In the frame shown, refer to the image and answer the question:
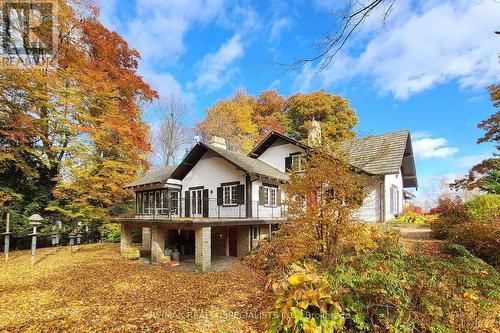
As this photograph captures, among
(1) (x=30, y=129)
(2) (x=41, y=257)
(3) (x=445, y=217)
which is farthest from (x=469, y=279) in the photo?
(1) (x=30, y=129)

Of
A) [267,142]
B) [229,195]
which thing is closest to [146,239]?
[229,195]

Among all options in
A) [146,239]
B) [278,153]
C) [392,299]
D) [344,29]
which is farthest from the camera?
[278,153]

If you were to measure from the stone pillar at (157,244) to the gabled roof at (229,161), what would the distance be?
472cm

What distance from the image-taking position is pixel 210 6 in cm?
804

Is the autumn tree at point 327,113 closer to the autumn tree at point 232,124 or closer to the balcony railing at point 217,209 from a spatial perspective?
the autumn tree at point 232,124

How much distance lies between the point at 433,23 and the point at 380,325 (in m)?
5.25

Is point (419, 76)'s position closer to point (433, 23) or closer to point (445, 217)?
point (433, 23)

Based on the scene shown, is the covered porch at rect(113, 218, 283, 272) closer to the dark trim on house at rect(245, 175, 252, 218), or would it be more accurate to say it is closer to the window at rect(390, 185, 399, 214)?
the dark trim on house at rect(245, 175, 252, 218)

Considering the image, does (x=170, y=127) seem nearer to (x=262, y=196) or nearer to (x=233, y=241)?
(x=262, y=196)

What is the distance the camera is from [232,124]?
3080 cm

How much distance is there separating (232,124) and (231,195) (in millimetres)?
17195

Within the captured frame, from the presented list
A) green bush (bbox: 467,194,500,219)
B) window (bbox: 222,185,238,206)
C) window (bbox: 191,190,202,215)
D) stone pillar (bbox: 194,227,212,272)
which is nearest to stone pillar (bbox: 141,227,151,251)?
window (bbox: 191,190,202,215)

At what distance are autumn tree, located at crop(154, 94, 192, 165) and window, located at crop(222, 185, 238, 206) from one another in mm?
17624

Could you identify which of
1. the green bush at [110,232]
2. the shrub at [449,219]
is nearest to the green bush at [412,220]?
the shrub at [449,219]
